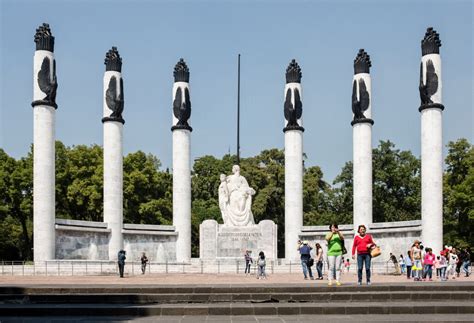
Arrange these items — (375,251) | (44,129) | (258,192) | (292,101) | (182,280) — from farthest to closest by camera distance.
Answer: (258,192) → (292,101) → (44,129) → (182,280) → (375,251)

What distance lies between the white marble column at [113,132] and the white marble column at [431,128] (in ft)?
57.1

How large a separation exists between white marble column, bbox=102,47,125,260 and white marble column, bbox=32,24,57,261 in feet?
14.6

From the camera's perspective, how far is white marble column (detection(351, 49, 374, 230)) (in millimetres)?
44406

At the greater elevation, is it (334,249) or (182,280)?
(334,249)

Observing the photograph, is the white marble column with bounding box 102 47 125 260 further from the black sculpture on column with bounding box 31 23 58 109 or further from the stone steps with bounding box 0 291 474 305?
the stone steps with bounding box 0 291 474 305

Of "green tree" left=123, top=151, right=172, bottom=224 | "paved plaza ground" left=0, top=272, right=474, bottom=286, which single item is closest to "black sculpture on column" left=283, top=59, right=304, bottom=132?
"green tree" left=123, top=151, right=172, bottom=224

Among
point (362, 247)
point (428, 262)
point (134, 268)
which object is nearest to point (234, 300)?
point (362, 247)

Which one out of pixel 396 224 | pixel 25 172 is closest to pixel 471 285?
pixel 396 224

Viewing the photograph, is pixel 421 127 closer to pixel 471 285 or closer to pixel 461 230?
pixel 461 230

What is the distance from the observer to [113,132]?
44875 millimetres

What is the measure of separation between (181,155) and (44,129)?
10.1 meters

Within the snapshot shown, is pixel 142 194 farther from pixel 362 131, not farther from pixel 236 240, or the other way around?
pixel 362 131

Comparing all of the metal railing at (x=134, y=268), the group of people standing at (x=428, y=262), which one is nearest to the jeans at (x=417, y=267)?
the group of people standing at (x=428, y=262)

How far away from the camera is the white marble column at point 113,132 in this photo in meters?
44.5
